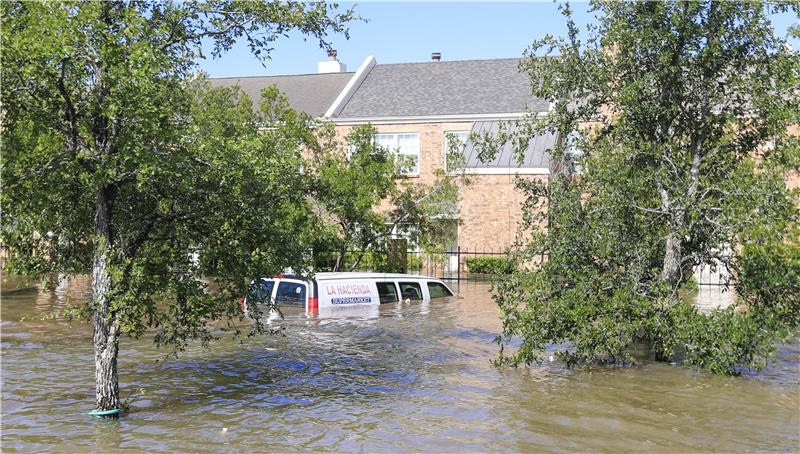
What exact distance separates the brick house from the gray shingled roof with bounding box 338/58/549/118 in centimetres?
4

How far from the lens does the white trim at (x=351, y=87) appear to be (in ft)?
122

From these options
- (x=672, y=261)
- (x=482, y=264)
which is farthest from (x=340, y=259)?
(x=672, y=261)

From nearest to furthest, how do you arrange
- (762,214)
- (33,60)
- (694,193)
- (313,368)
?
(33,60) < (762,214) < (694,193) < (313,368)

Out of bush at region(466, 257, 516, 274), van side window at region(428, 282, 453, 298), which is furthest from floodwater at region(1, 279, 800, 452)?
bush at region(466, 257, 516, 274)

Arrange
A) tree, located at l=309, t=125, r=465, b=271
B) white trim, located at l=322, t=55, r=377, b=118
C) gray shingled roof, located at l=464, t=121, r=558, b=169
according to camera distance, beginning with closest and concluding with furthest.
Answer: tree, located at l=309, t=125, r=465, b=271 < gray shingled roof, located at l=464, t=121, r=558, b=169 < white trim, located at l=322, t=55, r=377, b=118

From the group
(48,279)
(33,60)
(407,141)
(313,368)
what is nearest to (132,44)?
(33,60)

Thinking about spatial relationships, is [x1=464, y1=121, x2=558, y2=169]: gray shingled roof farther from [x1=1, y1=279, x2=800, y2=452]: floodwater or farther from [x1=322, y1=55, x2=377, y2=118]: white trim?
[x1=1, y1=279, x2=800, y2=452]: floodwater

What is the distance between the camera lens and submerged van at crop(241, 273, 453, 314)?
17.8 m

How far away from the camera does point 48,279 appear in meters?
10.3

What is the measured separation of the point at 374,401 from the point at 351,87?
29.1 metres

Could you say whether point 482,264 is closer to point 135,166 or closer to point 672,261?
point 672,261

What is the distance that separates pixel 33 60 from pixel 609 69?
8.55 meters

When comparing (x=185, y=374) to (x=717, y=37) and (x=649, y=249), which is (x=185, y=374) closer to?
(x=649, y=249)

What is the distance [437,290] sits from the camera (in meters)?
21.4
